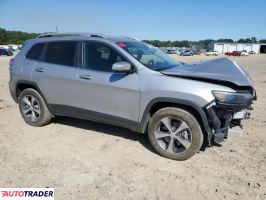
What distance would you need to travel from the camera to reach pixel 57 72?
223 inches

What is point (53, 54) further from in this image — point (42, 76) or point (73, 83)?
point (73, 83)

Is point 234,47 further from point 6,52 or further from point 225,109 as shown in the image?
point 225,109

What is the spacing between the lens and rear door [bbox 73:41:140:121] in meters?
4.85

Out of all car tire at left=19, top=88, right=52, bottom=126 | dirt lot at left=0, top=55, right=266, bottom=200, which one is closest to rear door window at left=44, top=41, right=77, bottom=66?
car tire at left=19, top=88, right=52, bottom=126

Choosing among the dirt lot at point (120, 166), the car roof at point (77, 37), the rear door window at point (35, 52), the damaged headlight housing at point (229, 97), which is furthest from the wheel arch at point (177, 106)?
the rear door window at point (35, 52)

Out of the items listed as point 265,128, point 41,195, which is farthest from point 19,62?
point 265,128

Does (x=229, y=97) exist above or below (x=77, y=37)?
below

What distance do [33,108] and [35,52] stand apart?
1.13 m

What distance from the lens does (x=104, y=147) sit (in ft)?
17.1

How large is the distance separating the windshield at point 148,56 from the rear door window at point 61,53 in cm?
97

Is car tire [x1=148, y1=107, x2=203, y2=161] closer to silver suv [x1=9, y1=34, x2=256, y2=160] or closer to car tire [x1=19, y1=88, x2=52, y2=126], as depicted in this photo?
silver suv [x1=9, y1=34, x2=256, y2=160]

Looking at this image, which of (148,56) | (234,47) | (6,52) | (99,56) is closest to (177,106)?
(148,56)

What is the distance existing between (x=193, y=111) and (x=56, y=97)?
8.74 feet

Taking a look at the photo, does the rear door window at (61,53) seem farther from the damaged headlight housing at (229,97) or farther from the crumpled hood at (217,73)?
the damaged headlight housing at (229,97)
